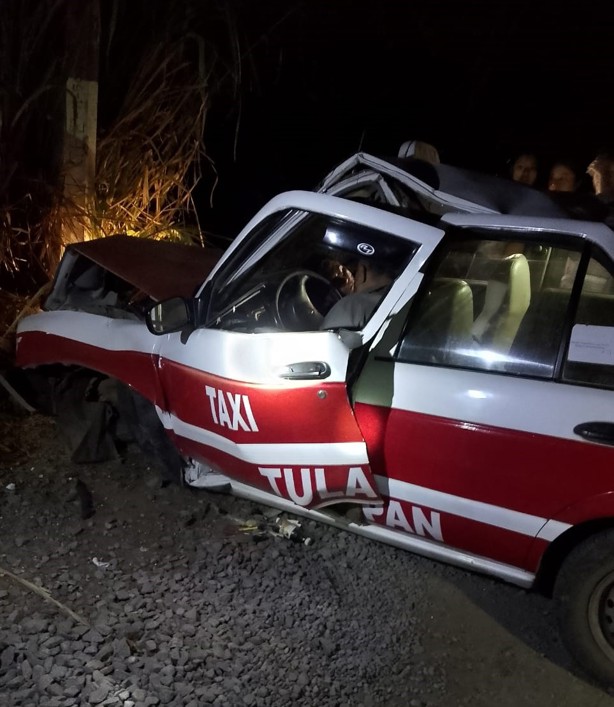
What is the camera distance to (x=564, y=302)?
3014 mm

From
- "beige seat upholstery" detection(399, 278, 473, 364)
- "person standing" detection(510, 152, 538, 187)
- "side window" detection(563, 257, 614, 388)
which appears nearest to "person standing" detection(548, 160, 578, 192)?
"person standing" detection(510, 152, 538, 187)

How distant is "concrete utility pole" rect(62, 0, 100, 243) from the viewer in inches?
238

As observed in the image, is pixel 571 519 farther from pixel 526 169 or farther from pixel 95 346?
pixel 526 169

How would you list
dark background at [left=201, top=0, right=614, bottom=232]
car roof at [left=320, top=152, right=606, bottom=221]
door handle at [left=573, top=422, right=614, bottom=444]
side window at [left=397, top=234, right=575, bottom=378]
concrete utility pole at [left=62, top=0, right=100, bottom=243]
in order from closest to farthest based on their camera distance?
door handle at [left=573, top=422, right=614, bottom=444] < side window at [left=397, top=234, right=575, bottom=378] < car roof at [left=320, top=152, right=606, bottom=221] < concrete utility pole at [left=62, top=0, right=100, bottom=243] < dark background at [left=201, top=0, right=614, bottom=232]

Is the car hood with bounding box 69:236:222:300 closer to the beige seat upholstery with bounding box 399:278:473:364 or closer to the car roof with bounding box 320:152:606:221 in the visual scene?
the car roof with bounding box 320:152:606:221

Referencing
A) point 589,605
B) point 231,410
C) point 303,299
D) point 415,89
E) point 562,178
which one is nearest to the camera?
point 589,605

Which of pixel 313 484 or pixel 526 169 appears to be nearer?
pixel 313 484

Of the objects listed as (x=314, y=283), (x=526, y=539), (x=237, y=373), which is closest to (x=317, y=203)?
(x=314, y=283)

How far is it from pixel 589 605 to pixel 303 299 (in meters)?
1.82

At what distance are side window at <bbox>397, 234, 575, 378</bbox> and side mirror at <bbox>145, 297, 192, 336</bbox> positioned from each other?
103 cm

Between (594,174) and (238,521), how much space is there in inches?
115

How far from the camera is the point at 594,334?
288cm

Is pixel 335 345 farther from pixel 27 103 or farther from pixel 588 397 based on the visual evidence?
pixel 27 103

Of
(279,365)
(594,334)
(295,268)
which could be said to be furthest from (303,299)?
(594,334)
